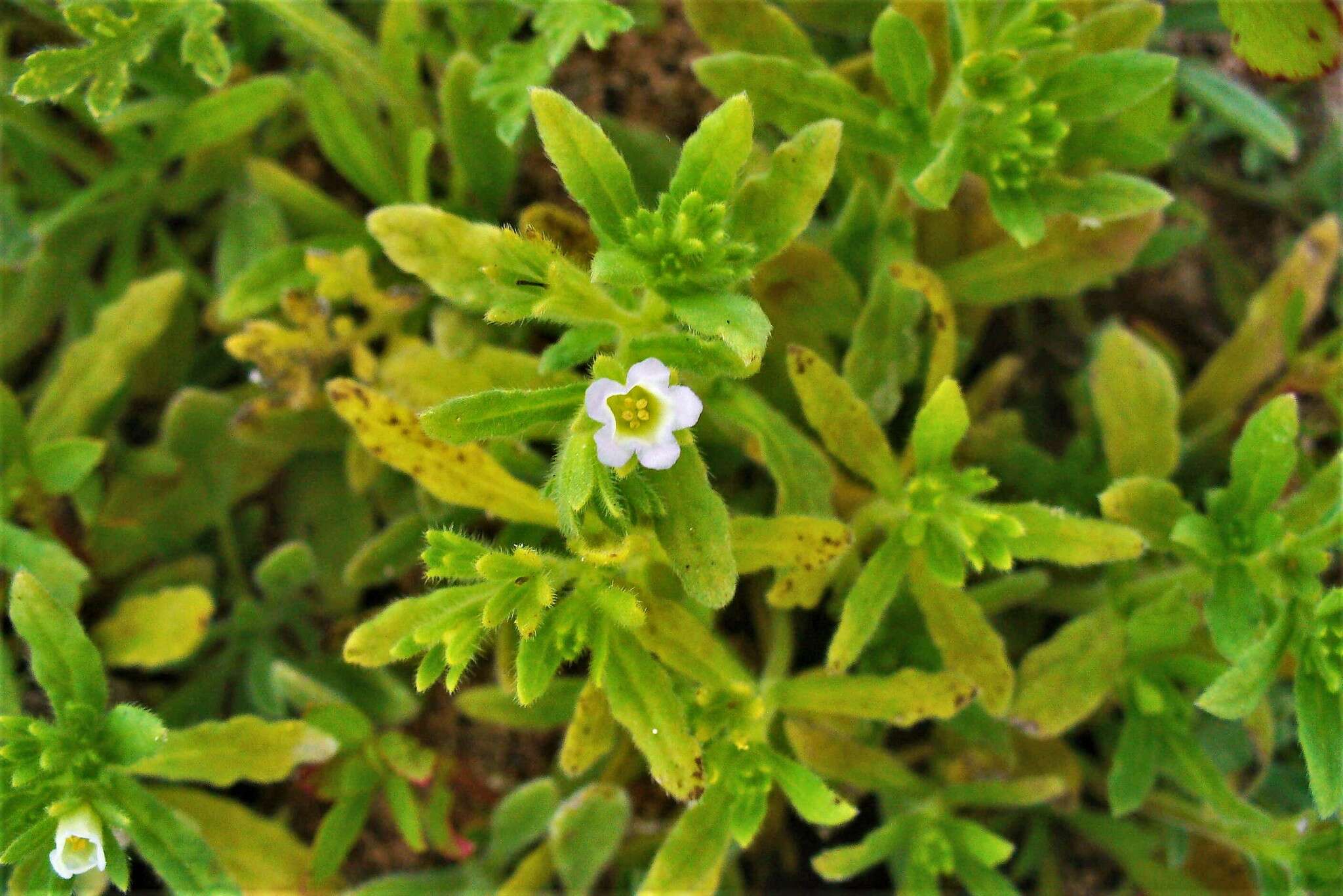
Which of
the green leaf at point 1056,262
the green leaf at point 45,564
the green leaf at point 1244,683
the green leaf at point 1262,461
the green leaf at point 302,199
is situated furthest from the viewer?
the green leaf at point 302,199

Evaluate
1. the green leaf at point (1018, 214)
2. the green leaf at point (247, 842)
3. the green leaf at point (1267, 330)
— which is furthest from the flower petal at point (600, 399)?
the green leaf at point (1267, 330)

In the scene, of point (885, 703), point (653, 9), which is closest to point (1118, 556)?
point (885, 703)

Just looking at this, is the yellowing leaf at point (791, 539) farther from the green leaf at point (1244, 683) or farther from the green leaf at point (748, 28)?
the green leaf at point (748, 28)

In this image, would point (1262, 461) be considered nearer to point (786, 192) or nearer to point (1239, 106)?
point (786, 192)

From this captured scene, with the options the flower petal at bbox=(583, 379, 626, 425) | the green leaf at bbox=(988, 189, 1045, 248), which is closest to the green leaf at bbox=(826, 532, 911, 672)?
the green leaf at bbox=(988, 189, 1045, 248)

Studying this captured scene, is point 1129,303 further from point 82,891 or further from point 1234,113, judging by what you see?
point 82,891

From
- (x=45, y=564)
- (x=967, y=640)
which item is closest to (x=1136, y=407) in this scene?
(x=967, y=640)
